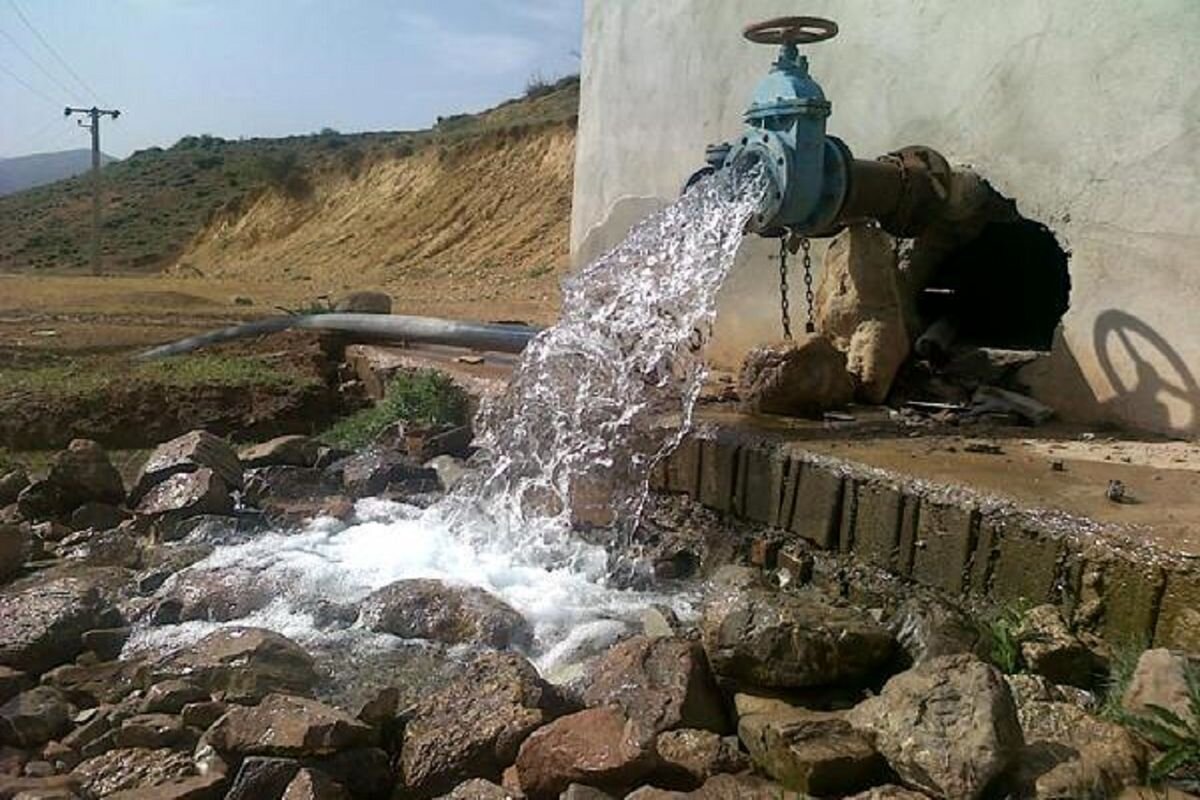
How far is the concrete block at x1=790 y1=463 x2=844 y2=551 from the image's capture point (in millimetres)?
4098

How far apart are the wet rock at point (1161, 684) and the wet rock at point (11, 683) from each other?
331cm

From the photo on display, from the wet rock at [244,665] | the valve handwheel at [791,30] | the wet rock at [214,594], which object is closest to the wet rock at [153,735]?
the wet rock at [244,665]

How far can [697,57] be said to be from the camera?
7.19 meters

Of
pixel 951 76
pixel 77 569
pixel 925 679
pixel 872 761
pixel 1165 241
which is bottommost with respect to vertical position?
pixel 77 569

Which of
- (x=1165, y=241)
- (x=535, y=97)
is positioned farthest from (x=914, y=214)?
(x=535, y=97)

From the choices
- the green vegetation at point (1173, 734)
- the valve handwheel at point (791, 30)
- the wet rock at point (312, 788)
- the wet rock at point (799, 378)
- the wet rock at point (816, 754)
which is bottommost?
the wet rock at point (312, 788)

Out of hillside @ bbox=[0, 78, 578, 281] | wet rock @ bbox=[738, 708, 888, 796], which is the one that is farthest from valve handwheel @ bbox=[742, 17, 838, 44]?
hillside @ bbox=[0, 78, 578, 281]

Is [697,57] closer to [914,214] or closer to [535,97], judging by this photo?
[914,214]

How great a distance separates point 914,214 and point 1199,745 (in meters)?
3.38

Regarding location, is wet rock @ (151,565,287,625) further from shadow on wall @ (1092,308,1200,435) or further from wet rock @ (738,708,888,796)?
shadow on wall @ (1092,308,1200,435)

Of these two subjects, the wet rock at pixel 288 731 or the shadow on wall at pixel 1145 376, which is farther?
the shadow on wall at pixel 1145 376

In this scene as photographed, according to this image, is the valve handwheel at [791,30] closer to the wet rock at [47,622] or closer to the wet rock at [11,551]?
the wet rock at [47,622]

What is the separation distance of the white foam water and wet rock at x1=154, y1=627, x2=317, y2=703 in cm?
66

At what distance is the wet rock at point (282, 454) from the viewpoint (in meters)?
6.48
